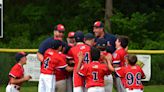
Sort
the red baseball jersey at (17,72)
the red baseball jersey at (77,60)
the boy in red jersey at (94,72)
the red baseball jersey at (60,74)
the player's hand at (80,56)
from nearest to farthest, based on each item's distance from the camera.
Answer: the boy in red jersey at (94,72) → the player's hand at (80,56) → the red baseball jersey at (77,60) → the red baseball jersey at (17,72) → the red baseball jersey at (60,74)

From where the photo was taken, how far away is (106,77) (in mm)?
13461

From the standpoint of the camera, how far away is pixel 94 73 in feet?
40.5

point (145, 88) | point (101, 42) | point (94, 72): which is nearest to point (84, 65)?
point (94, 72)

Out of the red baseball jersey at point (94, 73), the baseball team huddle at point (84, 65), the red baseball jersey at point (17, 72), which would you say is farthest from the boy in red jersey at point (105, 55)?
the red baseball jersey at point (17, 72)

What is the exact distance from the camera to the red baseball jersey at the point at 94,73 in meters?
12.3

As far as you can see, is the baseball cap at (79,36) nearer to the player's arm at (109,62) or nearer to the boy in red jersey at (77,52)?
the boy in red jersey at (77,52)

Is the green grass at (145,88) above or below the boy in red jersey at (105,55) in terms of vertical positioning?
below

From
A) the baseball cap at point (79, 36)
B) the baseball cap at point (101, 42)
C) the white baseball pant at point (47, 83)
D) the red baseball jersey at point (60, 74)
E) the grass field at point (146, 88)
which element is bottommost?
the grass field at point (146, 88)

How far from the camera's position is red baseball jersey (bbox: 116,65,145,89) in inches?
492

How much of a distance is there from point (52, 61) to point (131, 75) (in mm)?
1870

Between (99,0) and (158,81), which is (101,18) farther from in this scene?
(158,81)

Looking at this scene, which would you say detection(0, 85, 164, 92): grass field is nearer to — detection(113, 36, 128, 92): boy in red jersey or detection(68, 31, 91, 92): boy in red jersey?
detection(113, 36, 128, 92): boy in red jersey

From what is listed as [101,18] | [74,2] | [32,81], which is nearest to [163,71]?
[32,81]

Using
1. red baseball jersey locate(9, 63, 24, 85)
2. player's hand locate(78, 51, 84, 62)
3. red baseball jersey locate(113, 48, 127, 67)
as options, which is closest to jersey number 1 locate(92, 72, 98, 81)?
player's hand locate(78, 51, 84, 62)
